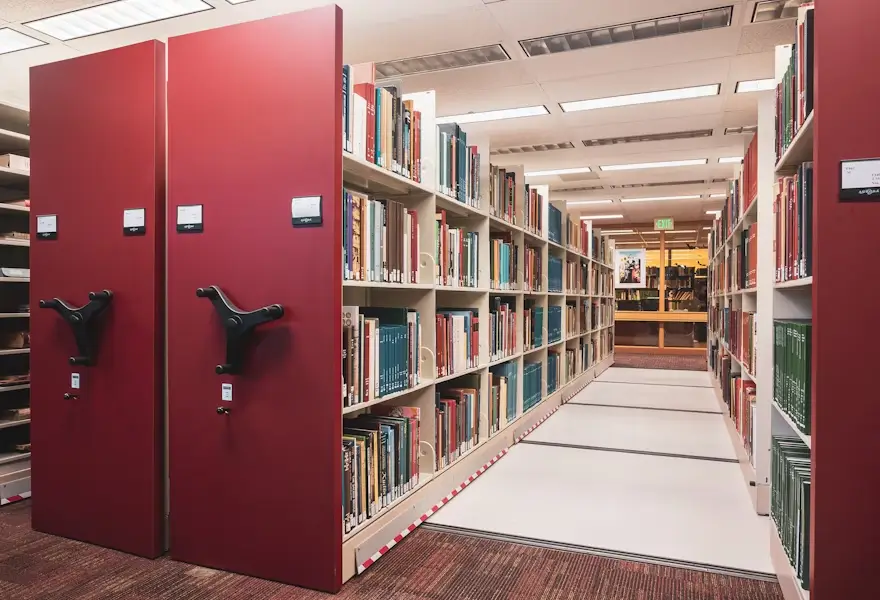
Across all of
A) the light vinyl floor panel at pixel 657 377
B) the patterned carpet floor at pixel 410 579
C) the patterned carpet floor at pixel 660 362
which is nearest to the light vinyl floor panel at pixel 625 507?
the patterned carpet floor at pixel 410 579

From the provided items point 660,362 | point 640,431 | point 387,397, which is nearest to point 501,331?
point 640,431

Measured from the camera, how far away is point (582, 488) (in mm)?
3451

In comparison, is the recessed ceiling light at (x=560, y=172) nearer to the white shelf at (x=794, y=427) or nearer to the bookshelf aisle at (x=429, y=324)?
the bookshelf aisle at (x=429, y=324)

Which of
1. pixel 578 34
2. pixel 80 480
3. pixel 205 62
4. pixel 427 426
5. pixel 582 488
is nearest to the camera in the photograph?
pixel 205 62

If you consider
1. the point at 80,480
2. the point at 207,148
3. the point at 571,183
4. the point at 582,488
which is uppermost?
the point at 571,183

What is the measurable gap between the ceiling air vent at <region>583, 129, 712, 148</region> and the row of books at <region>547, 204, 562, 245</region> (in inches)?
49.9

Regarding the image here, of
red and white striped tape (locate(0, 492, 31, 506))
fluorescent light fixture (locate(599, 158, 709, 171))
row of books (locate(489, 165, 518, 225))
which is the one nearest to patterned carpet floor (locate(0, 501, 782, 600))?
red and white striped tape (locate(0, 492, 31, 506))

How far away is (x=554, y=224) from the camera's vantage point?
621 centimetres

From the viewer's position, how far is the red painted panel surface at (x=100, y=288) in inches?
96.5

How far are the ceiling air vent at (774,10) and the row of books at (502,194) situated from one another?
6.28 feet

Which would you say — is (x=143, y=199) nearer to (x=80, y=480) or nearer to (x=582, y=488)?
(x=80, y=480)

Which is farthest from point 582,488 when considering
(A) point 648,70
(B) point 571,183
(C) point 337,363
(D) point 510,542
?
(B) point 571,183

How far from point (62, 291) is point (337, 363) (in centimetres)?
138

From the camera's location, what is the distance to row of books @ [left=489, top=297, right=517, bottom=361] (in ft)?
13.5
